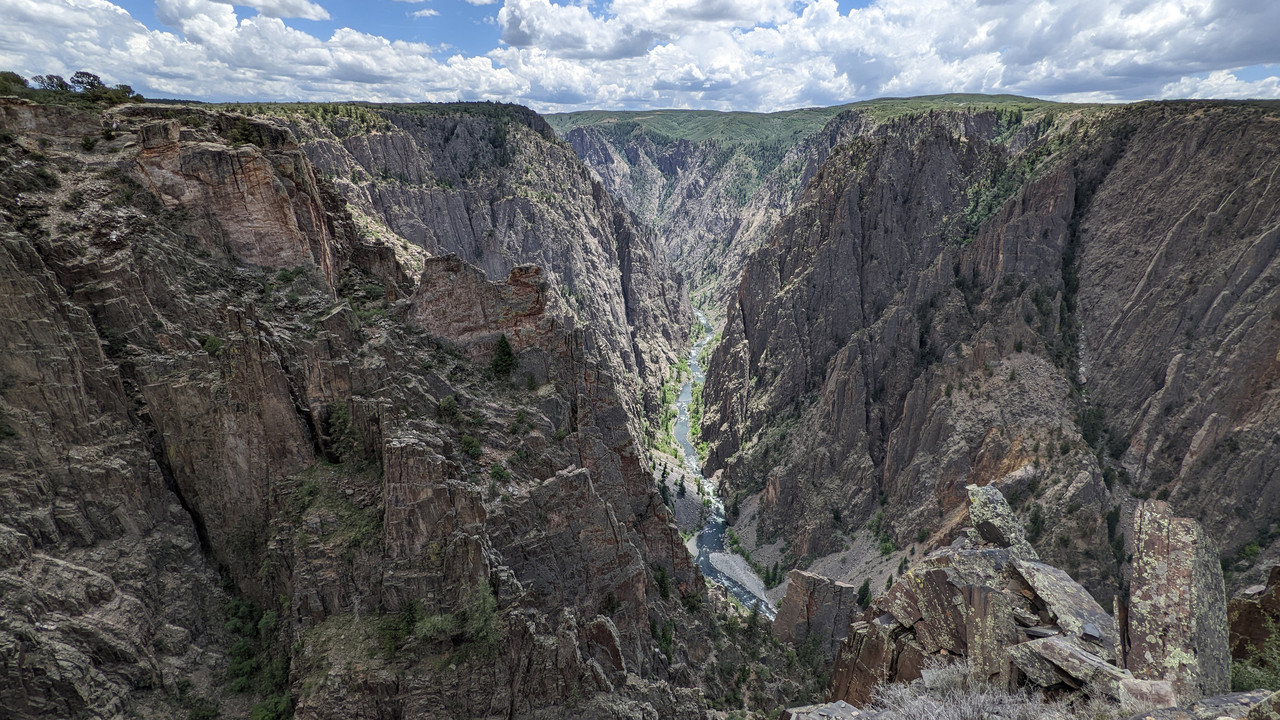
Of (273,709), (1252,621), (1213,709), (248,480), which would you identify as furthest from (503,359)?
(1252,621)

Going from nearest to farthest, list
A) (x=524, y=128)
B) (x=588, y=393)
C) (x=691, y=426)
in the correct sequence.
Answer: (x=588, y=393), (x=691, y=426), (x=524, y=128)

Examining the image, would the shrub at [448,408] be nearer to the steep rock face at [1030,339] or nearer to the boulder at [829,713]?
the boulder at [829,713]

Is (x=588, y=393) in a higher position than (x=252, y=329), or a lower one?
lower

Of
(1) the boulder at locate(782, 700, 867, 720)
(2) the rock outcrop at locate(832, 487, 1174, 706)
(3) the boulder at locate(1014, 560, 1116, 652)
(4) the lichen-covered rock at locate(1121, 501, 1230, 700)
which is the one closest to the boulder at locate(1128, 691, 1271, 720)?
(2) the rock outcrop at locate(832, 487, 1174, 706)

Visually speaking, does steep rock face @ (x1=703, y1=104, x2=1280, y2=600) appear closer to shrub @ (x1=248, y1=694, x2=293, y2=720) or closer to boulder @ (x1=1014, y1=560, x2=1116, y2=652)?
boulder @ (x1=1014, y1=560, x2=1116, y2=652)

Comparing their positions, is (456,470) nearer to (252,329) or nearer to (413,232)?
(252,329)

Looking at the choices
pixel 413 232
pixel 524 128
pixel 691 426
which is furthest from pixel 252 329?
pixel 524 128

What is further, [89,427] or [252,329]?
[252,329]

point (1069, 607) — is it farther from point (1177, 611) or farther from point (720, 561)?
point (720, 561)
